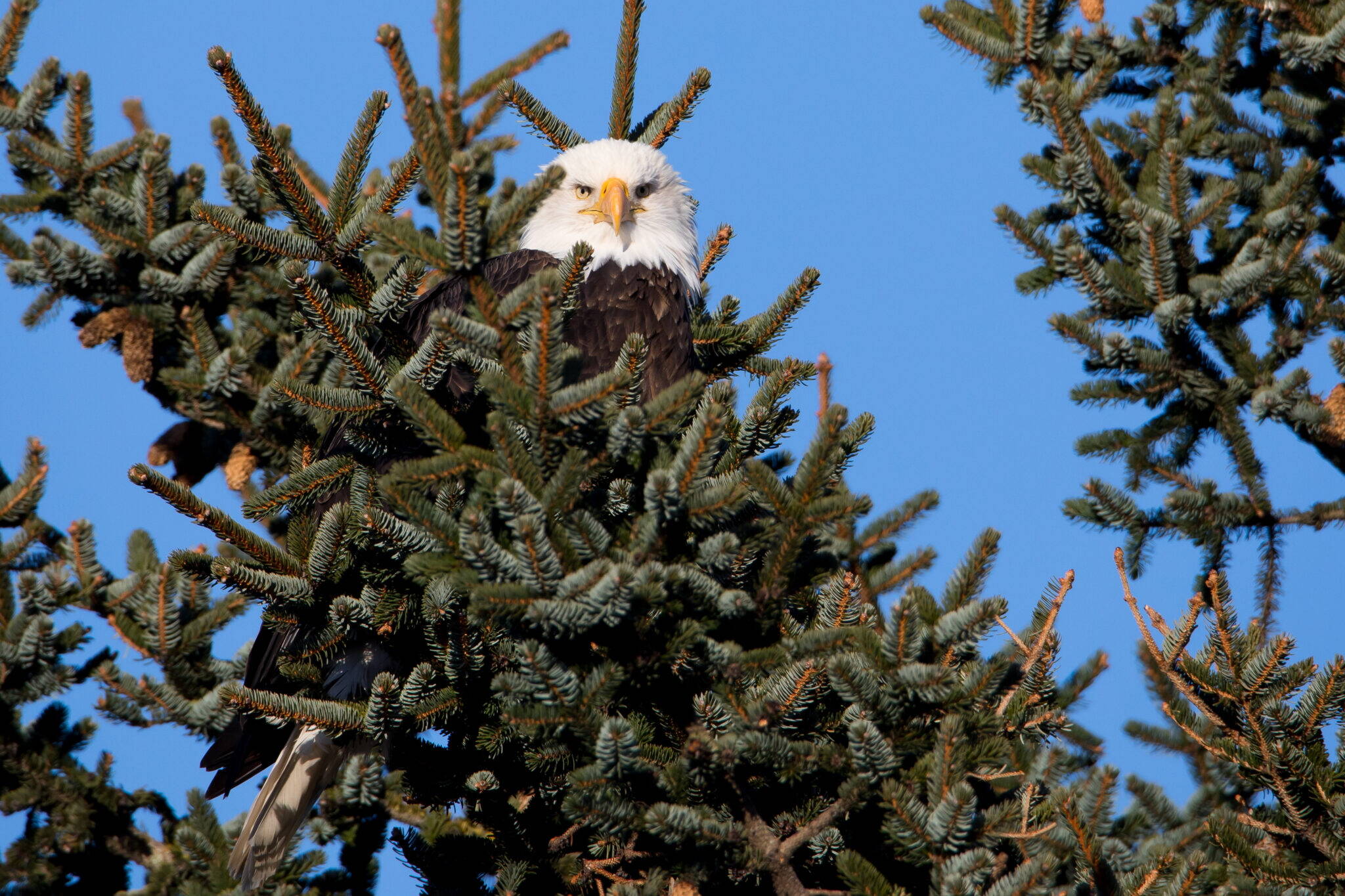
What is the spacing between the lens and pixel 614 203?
430cm

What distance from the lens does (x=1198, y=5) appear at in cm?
462

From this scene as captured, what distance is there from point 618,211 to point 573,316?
1.88 feet

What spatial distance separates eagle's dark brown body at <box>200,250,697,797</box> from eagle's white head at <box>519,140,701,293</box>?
5.8 inches

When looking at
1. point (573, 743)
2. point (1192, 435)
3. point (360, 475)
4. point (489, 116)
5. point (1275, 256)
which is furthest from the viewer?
point (489, 116)

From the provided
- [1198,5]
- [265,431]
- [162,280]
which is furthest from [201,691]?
[1198,5]

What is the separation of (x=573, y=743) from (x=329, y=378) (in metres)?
1.96

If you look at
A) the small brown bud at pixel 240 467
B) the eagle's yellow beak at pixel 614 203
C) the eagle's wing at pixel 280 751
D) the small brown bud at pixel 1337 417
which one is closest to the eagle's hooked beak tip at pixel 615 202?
the eagle's yellow beak at pixel 614 203

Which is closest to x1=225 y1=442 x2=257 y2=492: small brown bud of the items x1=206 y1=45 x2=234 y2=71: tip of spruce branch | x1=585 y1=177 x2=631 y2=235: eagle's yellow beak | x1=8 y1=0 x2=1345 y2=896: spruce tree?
x1=8 y1=0 x2=1345 y2=896: spruce tree

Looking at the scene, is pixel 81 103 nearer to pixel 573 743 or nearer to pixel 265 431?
pixel 265 431

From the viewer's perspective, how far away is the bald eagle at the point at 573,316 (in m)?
3.93

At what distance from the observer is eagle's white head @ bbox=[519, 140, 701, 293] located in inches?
172

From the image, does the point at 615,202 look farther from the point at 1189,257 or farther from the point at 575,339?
the point at 1189,257

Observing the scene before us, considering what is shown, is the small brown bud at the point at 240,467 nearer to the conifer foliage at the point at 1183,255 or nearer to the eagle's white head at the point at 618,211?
the eagle's white head at the point at 618,211

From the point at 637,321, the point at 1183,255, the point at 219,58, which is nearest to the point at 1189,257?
the point at 1183,255
